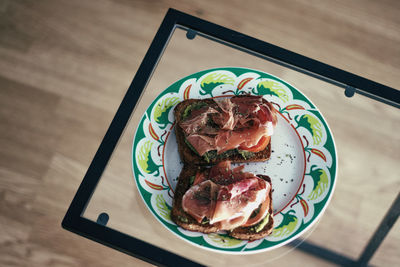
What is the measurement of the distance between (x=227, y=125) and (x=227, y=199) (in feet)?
0.65

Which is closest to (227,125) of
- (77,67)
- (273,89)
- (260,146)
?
(260,146)

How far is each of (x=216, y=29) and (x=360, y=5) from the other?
98 centimetres

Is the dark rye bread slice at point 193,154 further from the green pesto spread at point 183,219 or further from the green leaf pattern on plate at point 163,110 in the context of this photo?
the green pesto spread at point 183,219

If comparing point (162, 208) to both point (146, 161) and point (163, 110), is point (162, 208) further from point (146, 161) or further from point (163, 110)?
point (163, 110)

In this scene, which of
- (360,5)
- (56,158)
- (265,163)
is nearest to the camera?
(265,163)

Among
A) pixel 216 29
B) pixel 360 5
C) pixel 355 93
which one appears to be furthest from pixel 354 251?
pixel 360 5

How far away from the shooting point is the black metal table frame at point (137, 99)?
0.88 meters

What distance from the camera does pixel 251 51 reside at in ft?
3.51

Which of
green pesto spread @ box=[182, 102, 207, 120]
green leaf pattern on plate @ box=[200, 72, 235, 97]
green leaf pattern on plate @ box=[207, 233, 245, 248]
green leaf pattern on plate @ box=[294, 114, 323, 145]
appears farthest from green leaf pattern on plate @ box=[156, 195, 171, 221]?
green leaf pattern on plate @ box=[294, 114, 323, 145]

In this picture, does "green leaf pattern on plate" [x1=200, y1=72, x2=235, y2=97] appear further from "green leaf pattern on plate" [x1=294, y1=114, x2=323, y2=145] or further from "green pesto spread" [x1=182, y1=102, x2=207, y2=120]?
"green leaf pattern on plate" [x1=294, y1=114, x2=323, y2=145]

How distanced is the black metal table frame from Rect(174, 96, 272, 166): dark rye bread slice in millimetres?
136

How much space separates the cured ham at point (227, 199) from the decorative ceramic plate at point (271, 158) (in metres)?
0.06

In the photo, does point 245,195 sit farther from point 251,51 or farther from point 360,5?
point 360,5

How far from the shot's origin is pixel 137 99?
1.00 metres
